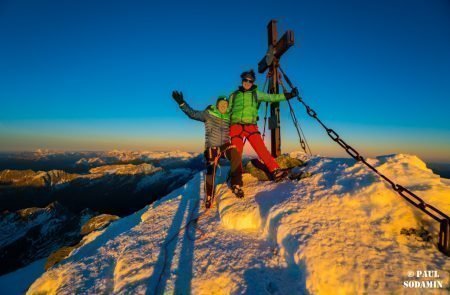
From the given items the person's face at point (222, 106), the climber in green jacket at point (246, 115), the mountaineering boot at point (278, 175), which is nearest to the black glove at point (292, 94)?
the climber in green jacket at point (246, 115)

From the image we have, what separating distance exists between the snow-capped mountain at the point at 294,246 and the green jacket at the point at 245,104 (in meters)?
2.44

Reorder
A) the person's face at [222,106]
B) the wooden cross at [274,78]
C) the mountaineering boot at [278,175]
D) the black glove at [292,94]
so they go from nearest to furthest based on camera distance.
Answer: the mountaineering boot at [278,175] → the person's face at [222,106] → the black glove at [292,94] → the wooden cross at [274,78]

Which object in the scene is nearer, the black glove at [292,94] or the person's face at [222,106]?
the person's face at [222,106]

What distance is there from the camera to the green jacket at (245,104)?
25.6 ft

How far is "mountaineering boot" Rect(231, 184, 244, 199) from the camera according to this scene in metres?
7.18

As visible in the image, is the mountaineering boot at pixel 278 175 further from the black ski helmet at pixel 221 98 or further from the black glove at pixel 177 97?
the black glove at pixel 177 97

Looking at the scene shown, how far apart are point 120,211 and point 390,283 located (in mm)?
207202

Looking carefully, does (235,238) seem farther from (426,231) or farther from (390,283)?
(426,231)

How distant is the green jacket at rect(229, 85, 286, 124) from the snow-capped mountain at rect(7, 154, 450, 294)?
2442 mm

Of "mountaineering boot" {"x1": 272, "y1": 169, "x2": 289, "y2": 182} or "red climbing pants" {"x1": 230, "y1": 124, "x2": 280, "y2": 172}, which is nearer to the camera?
"mountaineering boot" {"x1": 272, "y1": 169, "x2": 289, "y2": 182}

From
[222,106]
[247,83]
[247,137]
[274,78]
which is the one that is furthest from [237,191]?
[274,78]

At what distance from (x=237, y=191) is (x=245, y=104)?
Result: 2.79m

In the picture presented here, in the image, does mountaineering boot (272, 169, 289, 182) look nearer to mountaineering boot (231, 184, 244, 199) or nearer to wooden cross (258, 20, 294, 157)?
mountaineering boot (231, 184, 244, 199)

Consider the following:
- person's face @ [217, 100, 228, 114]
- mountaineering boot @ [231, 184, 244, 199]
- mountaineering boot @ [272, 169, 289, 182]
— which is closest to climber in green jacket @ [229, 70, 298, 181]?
mountaineering boot @ [272, 169, 289, 182]
